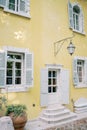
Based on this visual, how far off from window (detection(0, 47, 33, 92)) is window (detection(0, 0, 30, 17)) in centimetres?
181

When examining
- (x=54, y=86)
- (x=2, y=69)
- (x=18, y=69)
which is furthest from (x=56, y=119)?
(x=2, y=69)

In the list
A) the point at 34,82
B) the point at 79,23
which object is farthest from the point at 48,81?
the point at 79,23

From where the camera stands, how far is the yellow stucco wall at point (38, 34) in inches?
345

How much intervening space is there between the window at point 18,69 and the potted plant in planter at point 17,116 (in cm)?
101

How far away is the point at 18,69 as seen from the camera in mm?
9203

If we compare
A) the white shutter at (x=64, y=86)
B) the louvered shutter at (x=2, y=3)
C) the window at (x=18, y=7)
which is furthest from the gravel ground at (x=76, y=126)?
the louvered shutter at (x=2, y=3)

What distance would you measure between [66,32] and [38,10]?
2346 millimetres

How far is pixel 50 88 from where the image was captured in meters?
10.5

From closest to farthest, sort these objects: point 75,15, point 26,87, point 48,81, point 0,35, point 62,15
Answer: point 0,35
point 26,87
point 48,81
point 62,15
point 75,15

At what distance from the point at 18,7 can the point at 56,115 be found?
5582 millimetres

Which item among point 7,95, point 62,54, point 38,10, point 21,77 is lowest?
point 7,95

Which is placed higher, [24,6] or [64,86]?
[24,6]

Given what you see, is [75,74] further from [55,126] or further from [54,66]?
[55,126]

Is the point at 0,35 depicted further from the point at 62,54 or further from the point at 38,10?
the point at 62,54
